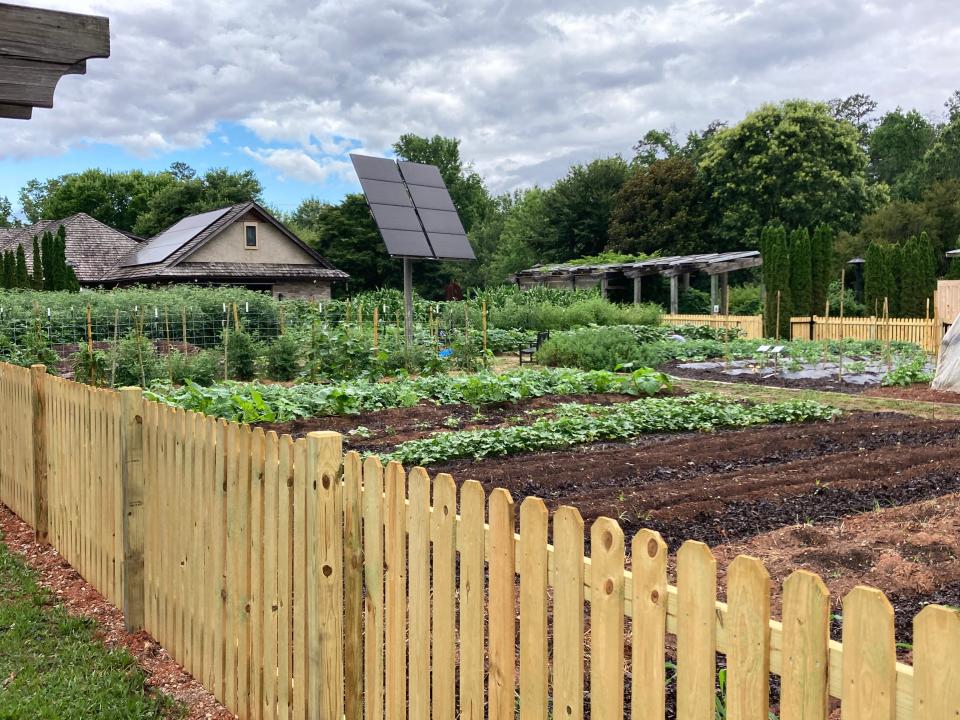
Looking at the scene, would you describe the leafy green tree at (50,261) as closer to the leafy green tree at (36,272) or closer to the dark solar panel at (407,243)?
the leafy green tree at (36,272)

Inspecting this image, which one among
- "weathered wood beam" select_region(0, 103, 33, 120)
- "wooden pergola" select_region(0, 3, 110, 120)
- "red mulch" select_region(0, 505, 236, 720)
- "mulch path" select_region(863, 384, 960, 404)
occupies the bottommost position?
"red mulch" select_region(0, 505, 236, 720)

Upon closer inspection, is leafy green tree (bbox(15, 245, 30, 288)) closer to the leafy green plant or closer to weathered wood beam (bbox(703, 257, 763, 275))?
weathered wood beam (bbox(703, 257, 763, 275))

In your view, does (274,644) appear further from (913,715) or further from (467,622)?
(913,715)

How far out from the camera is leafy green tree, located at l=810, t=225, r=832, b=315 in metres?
30.6

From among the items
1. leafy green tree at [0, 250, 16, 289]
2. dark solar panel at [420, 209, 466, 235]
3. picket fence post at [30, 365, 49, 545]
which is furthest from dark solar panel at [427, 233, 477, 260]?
leafy green tree at [0, 250, 16, 289]

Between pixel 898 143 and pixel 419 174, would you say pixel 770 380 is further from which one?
pixel 898 143

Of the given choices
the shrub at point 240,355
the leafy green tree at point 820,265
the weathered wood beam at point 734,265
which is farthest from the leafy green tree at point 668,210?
the shrub at point 240,355

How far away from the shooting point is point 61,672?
4035 millimetres

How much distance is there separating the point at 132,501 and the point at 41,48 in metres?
2.39

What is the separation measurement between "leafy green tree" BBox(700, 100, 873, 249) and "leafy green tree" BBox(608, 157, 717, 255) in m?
1.58

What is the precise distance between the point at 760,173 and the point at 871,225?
716 cm

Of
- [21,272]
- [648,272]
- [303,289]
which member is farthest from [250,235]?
[648,272]

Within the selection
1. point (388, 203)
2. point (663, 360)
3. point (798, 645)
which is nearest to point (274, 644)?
point (798, 645)

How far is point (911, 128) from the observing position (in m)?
58.4
